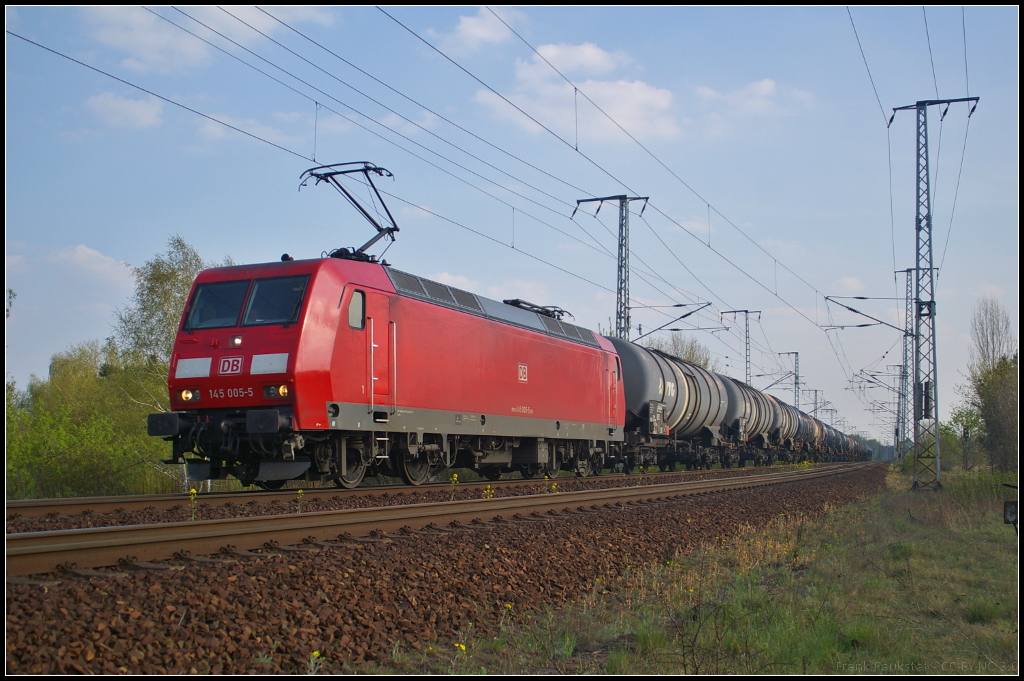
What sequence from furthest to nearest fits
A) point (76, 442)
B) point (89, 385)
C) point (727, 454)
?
1. point (727, 454)
2. point (89, 385)
3. point (76, 442)

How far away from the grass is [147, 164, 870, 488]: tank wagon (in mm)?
5639

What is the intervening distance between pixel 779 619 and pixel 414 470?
9643 mm

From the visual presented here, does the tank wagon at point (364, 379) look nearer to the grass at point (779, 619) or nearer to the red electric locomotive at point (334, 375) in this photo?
the red electric locomotive at point (334, 375)

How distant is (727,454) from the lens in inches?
1238

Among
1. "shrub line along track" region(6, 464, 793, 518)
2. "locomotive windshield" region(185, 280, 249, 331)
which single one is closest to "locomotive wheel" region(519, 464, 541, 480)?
"shrub line along track" region(6, 464, 793, 518)

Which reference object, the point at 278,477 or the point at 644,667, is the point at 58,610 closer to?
the point at 644,667

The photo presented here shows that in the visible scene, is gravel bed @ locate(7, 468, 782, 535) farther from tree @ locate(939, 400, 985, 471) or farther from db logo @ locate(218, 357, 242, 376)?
tree @ locate(939, 400, 985, 471)

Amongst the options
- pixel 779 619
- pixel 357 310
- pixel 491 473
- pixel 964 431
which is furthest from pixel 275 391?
pixel 964 431

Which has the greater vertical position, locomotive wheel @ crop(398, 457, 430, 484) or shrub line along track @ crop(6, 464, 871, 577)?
shrub line along track @ crop(6, 464, 871, 577)

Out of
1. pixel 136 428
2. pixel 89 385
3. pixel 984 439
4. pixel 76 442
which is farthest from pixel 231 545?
pixel 984 439

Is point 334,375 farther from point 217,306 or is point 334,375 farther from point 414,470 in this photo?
point 414,470

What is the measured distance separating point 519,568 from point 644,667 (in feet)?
7.82

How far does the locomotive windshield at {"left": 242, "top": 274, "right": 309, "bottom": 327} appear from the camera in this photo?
11250mm

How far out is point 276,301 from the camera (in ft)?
37.6
